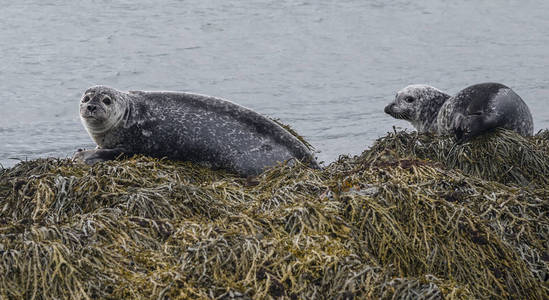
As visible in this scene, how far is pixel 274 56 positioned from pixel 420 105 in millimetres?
5891

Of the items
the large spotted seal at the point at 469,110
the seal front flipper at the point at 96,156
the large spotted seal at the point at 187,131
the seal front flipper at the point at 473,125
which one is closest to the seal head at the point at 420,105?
the large spotted seal at the point at 469,110

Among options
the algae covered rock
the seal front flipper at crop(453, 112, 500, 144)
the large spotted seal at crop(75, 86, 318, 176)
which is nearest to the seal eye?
the seal front flipper at crop(453, 112, 500, 144)

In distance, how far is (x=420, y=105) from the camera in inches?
298

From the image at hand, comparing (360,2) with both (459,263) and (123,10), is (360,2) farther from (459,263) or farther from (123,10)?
(459,263)

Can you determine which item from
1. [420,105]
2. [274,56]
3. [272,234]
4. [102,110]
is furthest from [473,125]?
[274,56]

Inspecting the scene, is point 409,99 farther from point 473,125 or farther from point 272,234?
point 272,234

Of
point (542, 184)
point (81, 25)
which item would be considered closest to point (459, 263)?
point (542, 184)

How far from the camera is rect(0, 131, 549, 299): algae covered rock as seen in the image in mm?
3105

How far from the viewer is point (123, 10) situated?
15.8m

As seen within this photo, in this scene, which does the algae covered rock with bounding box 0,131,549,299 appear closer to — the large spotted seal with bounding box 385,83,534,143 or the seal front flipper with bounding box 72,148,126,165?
the seal front flipper with bounding box 72,148,126,165

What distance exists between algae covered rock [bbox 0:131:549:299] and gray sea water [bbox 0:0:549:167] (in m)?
3.67

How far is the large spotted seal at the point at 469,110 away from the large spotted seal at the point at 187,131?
4.39 ft

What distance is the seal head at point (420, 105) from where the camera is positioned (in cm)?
753

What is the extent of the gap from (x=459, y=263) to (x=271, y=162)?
215 cm
